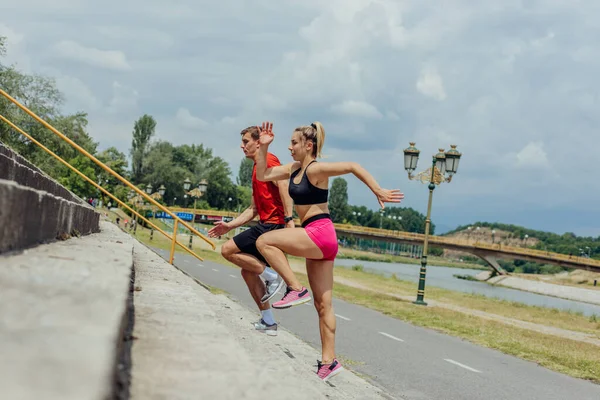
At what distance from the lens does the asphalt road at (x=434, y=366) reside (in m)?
7.23

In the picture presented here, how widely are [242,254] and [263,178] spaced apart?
843 mm

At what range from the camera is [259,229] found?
616cm

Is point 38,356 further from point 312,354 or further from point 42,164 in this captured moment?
point 42,164

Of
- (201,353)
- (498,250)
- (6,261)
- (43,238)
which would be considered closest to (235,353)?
(201,353)

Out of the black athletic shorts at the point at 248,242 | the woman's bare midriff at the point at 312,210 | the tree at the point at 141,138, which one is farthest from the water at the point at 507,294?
the tree at the point at 141,138

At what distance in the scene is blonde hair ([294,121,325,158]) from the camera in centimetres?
529

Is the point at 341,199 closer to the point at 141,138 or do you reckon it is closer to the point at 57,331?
the point at 141,138

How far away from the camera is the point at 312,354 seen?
7406 mm

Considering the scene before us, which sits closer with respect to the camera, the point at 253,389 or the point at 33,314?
the point at 33,314

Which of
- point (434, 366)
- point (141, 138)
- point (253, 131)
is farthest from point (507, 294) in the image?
point (141, 138)

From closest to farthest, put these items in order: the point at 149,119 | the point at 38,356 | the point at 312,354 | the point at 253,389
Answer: the point at 38,356
the point at 253,389
the point at 312,354
the point at 149,119

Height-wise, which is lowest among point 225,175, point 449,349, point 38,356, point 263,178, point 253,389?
point 449,349

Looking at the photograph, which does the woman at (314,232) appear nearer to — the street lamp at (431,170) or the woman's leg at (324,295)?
the woman's leg at (324,295)

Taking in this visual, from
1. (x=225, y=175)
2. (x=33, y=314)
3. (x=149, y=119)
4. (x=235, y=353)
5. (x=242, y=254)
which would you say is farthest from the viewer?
(x=225, y=175)
